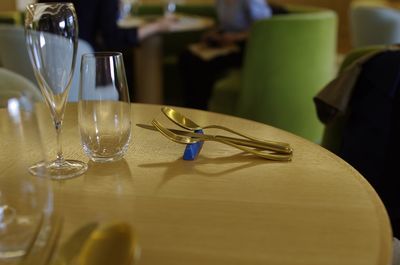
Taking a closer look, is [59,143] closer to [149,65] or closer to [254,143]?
[254,143]

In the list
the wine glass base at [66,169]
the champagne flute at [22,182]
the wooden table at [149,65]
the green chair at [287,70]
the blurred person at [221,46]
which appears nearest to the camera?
the champagne flute at [22,182]

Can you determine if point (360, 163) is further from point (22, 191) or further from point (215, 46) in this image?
point (215, 46)

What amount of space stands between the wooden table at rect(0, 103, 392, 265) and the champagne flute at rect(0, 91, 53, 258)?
0.36ft

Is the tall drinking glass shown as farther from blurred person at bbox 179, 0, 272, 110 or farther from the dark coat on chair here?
blurred person at bbox 179, 0, 272, 110

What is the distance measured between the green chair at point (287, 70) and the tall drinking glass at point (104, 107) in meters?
1.86

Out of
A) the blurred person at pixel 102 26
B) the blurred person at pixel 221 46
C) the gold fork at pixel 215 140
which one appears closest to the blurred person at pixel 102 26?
the blurred person at pixel 102 26

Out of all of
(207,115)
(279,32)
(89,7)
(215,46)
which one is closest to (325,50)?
(279,32)

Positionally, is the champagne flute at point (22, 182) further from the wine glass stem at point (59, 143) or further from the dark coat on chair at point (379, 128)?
the dark coat on chair at point (379, 128)

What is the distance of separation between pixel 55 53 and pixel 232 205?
1.10ft

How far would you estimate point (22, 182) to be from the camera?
437mm

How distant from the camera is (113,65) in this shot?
0.77 metres

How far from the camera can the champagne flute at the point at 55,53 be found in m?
0.75

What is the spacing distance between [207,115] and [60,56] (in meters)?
0.37

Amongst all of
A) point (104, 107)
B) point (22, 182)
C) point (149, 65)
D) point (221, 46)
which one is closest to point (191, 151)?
point (104, 107)
